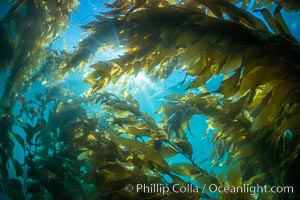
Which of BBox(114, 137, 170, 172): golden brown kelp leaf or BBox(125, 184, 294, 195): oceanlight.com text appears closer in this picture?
BBox(125, 184, 294, 195): oceanlight.com text

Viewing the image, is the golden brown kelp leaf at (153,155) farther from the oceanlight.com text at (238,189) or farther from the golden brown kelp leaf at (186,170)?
the oceanlight.com text at (238,189)

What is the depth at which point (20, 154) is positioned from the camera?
54.8 m

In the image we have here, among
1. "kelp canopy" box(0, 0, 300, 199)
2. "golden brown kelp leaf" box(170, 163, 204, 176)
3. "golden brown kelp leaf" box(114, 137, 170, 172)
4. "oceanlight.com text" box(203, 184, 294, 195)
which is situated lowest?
"oceanlight.com text" box(203, 184, 294, 195)

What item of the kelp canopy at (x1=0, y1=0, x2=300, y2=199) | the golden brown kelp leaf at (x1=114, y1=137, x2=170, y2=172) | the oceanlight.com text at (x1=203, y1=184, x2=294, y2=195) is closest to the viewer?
the kelp canopy at (x1=0, y1=0, x2=300, y2=199)

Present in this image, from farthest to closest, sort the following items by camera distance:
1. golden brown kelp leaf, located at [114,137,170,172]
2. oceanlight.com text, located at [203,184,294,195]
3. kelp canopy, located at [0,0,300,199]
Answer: golden brown kelp leaf, located at [114,137,170,172], oceanlight.com text, located at [203,184,294,195], kelp canopy, located at [0,0,300,199]

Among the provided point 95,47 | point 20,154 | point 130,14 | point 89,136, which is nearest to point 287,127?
point 130,14

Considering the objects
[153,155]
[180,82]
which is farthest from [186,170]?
[180,82]

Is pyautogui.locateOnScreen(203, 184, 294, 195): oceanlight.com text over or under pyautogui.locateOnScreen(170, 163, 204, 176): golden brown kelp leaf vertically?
under

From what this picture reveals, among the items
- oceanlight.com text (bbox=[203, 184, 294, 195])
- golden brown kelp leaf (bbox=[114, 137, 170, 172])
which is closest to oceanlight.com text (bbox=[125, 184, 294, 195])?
oceanlight.com text (bbox=[203, 184, 294, 195])

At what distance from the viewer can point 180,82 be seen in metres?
1.51

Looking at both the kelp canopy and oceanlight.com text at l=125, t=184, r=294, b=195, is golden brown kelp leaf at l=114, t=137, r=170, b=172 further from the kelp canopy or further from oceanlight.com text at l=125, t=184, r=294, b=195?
oceanlight.com text at l=125, t=184, r=294, b=195

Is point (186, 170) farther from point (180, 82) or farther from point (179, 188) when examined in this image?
point (180, 82)

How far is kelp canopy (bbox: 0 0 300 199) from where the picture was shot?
116 cm

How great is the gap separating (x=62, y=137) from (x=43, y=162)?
34 cm
